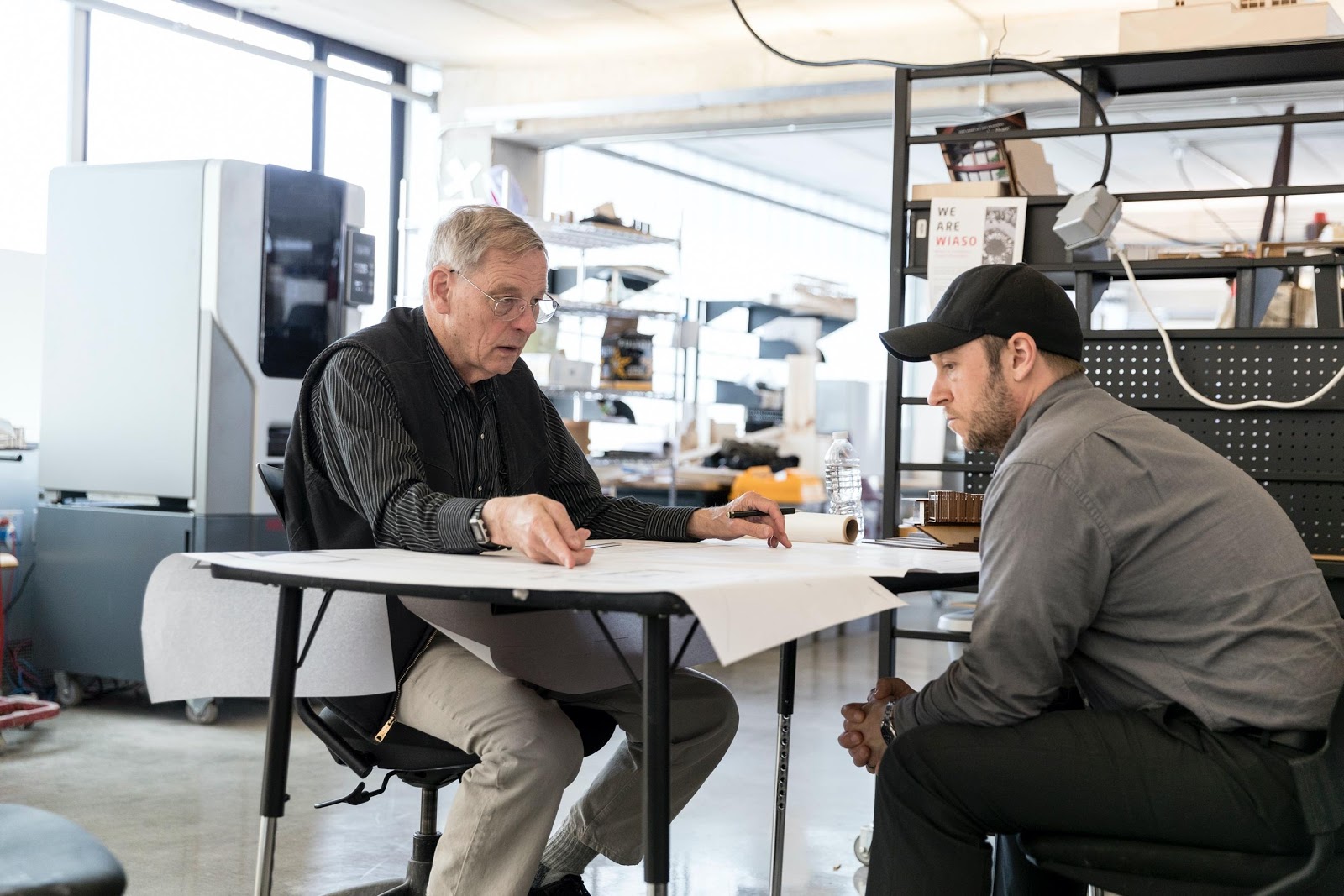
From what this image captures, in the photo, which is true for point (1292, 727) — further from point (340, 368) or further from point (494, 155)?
point (494, 155)

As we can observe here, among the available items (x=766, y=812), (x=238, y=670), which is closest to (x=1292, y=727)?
(x=238, y=670)

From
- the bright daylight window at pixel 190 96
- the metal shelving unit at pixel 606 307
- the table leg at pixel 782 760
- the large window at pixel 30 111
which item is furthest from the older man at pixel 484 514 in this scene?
the bright daylight window at pixel 190 96

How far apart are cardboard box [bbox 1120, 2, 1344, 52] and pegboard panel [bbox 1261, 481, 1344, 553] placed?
3.25 feet

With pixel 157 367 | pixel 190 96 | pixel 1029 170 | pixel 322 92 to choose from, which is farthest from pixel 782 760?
pixel 322 92

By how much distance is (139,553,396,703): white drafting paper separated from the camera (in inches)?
68.6

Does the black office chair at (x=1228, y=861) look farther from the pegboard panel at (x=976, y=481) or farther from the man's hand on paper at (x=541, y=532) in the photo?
the pegboard panel at (x=976, y=481)

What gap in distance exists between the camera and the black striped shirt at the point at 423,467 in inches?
71.6

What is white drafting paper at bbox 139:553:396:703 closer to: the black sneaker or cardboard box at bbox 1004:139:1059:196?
the black sneaker

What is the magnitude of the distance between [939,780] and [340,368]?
1.07m

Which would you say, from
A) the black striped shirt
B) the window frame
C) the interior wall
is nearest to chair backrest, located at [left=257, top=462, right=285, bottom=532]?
the black striped shirt

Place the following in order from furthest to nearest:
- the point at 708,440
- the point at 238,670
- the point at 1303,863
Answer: the point at 708,440 → the point at 238,670 → the point at 1303,863

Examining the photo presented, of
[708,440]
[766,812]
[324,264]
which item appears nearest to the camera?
[766,812]

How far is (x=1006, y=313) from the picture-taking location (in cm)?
175

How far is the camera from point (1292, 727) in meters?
1.51
